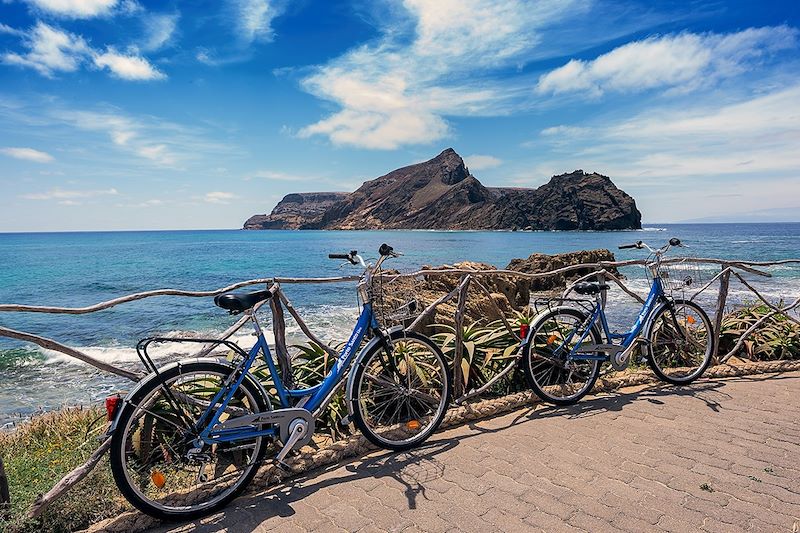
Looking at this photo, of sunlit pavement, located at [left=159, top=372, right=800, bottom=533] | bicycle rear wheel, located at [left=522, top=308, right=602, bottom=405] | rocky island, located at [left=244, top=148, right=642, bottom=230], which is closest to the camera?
sunlit pavement, located at [left=159, top=372, right=800, bottom=533]

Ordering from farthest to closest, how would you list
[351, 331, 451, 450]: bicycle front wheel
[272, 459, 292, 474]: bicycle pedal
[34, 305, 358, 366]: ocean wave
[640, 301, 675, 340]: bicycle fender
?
1. [34, 305, 358, 366]: ocean wave
2. [640, 301, 675, 340]: bicycle fender
3. [351, 331, 451, 450]: bicycle front wheel
4. [272, 459, 292, 474]: bicycle pedal

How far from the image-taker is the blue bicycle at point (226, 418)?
120 inches

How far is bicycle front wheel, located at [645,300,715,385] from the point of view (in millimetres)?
5621

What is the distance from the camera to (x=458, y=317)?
186 inches

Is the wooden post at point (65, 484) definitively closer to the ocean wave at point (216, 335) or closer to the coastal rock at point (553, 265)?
the ocean wave at point (216, 335)

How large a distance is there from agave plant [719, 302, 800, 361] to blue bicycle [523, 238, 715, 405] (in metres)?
1.44

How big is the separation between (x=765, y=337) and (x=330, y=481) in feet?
21.7

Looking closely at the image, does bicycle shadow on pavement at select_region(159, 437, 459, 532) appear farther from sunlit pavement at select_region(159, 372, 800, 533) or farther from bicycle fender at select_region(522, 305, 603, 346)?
bicycle fender at select_region(522, 305, 603, 346)

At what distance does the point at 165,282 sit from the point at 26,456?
36.0 metres

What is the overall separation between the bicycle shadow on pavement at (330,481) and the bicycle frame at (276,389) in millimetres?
426

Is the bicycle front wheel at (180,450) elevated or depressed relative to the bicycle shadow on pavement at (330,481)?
elevated

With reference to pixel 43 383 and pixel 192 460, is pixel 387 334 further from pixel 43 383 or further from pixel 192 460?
pixel 43 383

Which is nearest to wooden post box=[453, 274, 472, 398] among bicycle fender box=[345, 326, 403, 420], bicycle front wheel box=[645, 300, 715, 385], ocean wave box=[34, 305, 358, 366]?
bicycle fender box=[345, 326, 403, 420]

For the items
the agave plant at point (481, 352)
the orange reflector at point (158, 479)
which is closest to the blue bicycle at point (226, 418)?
the orange reflector at point (158, 479)
